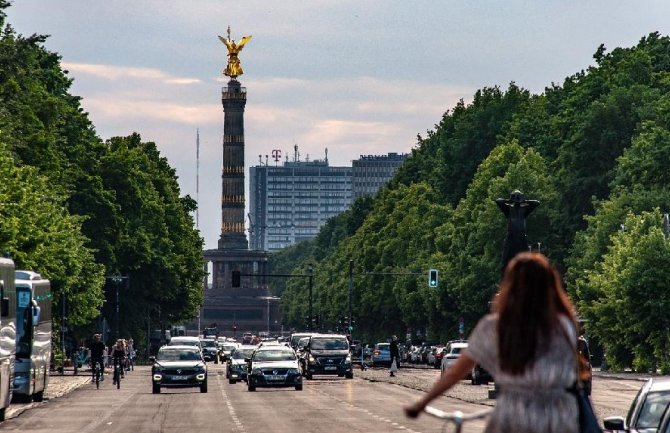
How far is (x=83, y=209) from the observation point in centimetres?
9669

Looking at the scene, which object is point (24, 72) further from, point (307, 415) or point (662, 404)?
point (662, 404)

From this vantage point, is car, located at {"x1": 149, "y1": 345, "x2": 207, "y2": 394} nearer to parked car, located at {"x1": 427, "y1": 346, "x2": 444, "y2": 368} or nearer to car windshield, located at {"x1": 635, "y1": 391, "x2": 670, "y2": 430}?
car windshield, located at {"x1": 635, "y1": 391, "x2": 670, "y2": 430}

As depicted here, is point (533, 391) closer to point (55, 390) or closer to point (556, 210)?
point (55, 390)

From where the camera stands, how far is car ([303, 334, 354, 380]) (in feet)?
240

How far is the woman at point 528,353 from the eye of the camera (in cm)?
902

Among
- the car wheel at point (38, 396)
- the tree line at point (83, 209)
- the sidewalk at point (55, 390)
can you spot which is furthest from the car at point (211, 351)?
the car wheel at point (38, 396)

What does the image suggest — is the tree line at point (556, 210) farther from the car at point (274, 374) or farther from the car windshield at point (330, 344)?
the car at point (274, 374)

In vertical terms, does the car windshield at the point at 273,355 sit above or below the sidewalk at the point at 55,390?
above

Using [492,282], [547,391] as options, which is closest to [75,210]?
[492,282]

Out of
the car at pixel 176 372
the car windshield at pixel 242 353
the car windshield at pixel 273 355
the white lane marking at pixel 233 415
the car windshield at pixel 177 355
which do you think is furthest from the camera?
the car windshield at pixel 242 353

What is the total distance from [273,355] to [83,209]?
38.3 metres

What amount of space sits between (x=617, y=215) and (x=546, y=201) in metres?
16.8

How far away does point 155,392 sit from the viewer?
57188mm

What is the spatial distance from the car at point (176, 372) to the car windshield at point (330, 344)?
16207 mm
